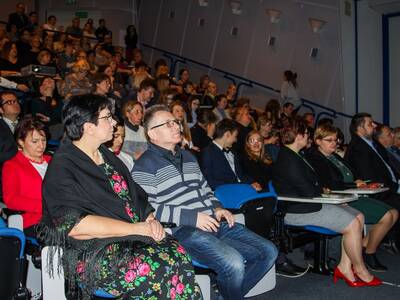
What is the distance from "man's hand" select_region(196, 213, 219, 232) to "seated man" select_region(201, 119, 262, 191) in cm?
131

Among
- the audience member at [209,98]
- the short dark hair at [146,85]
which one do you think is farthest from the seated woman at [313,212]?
the audience member at [209,98]

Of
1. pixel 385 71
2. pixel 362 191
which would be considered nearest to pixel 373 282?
pixel 362 191

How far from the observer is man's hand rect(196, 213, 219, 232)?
284cm

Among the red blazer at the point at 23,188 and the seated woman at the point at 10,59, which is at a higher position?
the seated woman at the point at 10,59

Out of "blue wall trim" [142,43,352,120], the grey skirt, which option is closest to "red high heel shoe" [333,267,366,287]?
the grey skirt

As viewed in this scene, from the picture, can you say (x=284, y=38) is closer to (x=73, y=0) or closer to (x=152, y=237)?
(x=73, y=0)

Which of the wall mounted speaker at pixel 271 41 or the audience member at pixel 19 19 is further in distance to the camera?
the audience member at pixel 19 19

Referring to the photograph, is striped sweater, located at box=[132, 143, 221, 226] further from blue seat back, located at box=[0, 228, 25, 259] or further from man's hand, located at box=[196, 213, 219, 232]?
blue seat back, located at box=[0, 228, 25, 259]

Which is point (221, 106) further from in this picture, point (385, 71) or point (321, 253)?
point (385, 71)

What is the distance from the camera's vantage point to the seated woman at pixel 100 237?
224 centimetres

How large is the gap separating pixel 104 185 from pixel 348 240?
7.16 ft

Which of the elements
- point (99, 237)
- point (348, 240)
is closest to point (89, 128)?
point (99, 237)

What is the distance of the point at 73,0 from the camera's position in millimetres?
12992

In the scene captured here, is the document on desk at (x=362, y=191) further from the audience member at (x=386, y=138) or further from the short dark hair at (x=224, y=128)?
the audience member at (x=386, y=138)
